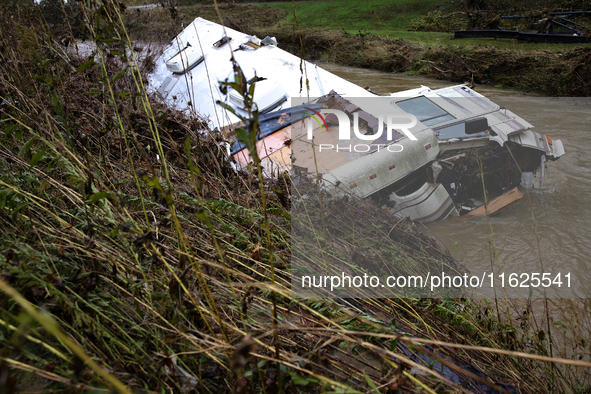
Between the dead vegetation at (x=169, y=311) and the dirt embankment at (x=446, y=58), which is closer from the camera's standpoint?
the dead vegetation at (x=169, y=311)

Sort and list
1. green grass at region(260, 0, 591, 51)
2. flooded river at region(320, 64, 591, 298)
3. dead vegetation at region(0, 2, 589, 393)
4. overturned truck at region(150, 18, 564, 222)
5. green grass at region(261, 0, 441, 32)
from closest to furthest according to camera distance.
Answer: dead vegetation at region(0, 2, 589, 393) < overturned truck at region(150, 18, 564, 222) < flooded river at region(320, 64, 591, 298) < green grass at region(260, 0, 591, 51) < green grass at region(261, 0, 441, 32)

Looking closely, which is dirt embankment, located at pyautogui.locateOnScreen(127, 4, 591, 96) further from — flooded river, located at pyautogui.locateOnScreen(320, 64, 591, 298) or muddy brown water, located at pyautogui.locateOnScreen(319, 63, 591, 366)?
muddy brown water, located at pyautogui.locateOnScreen(319, 63, 591, 366)

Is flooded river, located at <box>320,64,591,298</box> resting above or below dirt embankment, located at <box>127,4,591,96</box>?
below

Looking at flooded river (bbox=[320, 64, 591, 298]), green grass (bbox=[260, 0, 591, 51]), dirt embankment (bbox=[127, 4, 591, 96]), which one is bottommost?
flooded river (bbox=[320, 64, 591, 298])

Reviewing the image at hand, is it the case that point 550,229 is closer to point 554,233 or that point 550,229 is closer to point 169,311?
point 554,233

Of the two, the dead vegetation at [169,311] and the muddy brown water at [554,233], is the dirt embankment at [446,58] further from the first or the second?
the dead vegetation at [169,311]

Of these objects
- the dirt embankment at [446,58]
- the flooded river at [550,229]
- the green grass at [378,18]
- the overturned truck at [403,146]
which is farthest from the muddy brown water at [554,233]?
the green grass at [378,18]

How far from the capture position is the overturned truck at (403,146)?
12.7ft

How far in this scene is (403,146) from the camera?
162 inches

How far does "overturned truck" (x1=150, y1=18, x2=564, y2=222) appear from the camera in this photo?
12.7 feet

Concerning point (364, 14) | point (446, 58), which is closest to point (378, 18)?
point (364, 14)

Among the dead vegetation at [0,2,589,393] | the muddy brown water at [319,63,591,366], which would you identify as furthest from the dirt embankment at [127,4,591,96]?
the dead vegetation at [0,2,589,393]

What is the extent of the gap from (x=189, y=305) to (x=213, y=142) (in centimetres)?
270

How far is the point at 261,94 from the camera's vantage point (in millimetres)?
5371
